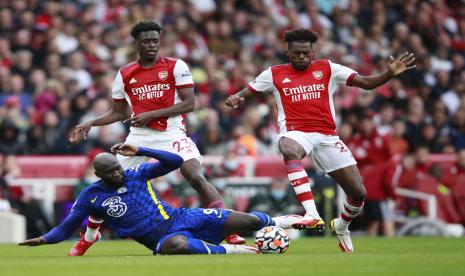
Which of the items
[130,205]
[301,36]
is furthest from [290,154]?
[130,205]

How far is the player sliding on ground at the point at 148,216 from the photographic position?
1281cm

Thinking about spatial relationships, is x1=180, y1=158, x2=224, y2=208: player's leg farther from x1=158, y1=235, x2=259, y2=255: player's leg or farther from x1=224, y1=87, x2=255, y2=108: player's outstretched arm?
x1=158, y1=235, x2=259, y2=255: player's leg

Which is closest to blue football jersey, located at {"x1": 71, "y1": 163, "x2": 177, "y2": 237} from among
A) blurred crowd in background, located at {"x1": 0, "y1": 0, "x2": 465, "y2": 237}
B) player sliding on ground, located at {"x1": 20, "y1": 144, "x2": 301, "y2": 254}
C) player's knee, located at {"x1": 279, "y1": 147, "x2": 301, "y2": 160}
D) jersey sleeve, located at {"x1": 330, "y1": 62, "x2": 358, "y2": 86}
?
player sliding on ground, located at {"x1": 20, "y1": 144, "x2": 301, "y2": 254}

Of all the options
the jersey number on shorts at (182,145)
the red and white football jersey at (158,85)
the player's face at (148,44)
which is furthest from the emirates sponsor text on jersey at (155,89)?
the jersey number on shorts at (182,145)

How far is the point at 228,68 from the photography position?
81.4 feet

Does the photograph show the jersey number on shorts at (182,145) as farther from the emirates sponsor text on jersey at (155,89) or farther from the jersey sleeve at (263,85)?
Result: the jersey sleeve at (263,85)

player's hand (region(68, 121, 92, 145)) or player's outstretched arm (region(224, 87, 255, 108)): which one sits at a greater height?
player's outstretched arm (region(224, 87, 255, 108))

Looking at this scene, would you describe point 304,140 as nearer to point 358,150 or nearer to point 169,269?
point 169,269

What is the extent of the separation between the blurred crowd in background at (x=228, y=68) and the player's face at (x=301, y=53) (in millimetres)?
6329

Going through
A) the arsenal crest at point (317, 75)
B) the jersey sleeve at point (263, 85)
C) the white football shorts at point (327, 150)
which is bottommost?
the white football shorts at point (327, 150)

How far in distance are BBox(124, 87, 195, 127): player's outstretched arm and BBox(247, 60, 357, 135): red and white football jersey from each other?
3.48 feet

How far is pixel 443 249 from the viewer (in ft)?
49.2

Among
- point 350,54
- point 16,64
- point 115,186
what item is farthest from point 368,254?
point 350,54

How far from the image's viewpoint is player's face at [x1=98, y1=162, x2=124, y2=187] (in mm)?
12664
